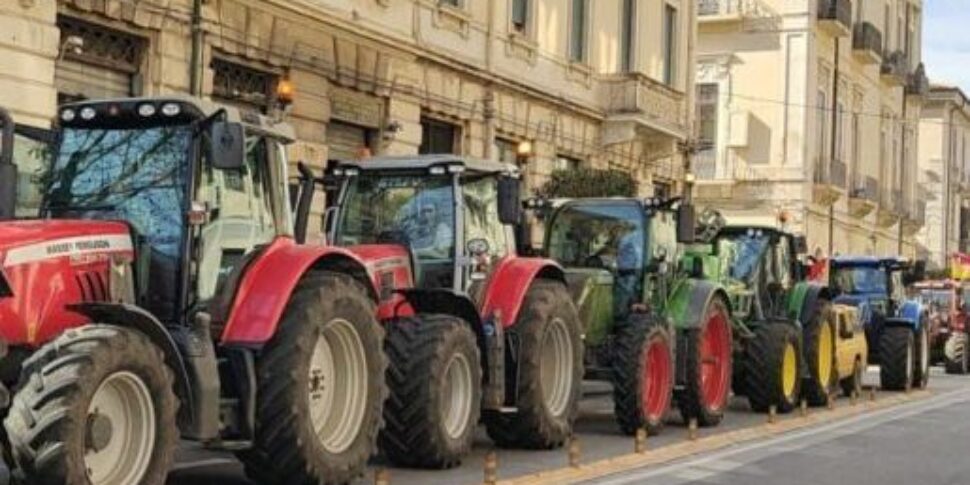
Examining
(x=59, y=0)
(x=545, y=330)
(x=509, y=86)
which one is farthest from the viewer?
(x=509, y=86)

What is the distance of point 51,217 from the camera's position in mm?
8750

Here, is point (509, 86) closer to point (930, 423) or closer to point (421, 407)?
point (930, 423)

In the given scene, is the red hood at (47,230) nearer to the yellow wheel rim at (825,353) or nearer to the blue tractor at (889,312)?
the yellow wheel rim at (825,353)

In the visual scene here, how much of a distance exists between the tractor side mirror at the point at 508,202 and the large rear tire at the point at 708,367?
12.9 ft

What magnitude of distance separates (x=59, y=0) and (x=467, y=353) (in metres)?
7.70

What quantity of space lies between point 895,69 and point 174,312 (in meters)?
51.3

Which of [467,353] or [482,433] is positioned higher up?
[467,353]

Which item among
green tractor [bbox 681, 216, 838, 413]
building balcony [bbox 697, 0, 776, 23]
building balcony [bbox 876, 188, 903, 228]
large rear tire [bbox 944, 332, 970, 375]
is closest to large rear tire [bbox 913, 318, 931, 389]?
green tractor [bbox 681, 216, 838, 413]

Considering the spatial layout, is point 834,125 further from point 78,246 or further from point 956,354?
point 78,246

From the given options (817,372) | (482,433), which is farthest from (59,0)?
(817,372)

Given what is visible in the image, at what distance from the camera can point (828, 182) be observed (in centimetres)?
4653

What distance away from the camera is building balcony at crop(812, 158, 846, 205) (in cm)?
4591

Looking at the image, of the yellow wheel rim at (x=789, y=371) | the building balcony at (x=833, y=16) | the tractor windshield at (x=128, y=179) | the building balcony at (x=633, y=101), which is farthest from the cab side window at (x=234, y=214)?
the building balcony at (x=833, y=16)

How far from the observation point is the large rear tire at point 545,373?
1205cm
